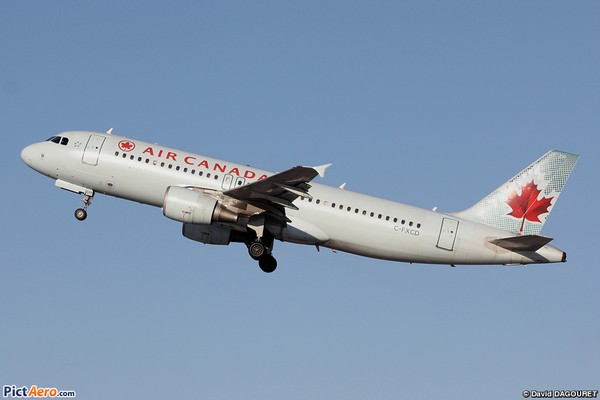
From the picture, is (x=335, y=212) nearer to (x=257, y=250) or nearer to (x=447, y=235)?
(x=257, y=250)

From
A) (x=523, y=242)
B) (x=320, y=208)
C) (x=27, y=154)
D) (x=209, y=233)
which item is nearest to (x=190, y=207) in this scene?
(x=209, y=233)

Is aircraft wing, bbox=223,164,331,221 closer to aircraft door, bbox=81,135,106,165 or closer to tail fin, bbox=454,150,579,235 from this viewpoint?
aircraft door, bbox=81,135,106,165

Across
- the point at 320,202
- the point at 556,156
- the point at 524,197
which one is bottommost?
the point at 320,202

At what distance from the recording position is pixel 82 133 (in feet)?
113

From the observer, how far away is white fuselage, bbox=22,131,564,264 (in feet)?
105

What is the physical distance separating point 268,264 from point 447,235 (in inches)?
385

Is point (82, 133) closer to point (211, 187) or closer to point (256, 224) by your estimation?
point (211, 187)

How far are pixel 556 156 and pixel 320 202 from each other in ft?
43.5

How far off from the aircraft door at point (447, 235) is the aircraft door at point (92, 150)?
18.5m

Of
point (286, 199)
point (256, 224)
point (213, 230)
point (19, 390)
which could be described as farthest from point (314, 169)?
point (19, 390)

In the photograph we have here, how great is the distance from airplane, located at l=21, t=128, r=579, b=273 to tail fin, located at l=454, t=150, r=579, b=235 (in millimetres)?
53

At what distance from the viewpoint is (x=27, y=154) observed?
115ft

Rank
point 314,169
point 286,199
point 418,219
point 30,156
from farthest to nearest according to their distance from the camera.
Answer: point 30,156 < point 418,219 < point 286,199 < point 314,169

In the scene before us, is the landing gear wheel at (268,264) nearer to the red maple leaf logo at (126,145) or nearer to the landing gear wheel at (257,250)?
the landing gear wheel at (257,250)
